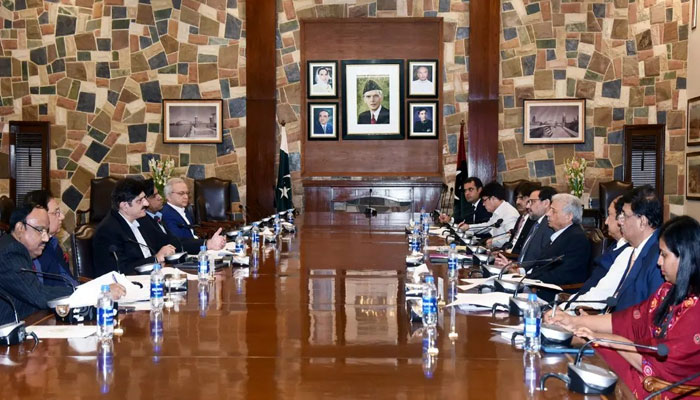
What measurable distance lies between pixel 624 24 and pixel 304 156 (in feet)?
15.1

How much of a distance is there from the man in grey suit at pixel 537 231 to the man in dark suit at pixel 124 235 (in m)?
2.24

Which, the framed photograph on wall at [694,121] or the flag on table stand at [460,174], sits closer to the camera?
the framed photograph on wall at [694,121]

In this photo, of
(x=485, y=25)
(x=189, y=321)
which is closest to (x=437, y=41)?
(x=485, y=25)

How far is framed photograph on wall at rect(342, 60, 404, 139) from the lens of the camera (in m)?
11.1

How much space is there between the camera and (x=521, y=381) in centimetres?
213

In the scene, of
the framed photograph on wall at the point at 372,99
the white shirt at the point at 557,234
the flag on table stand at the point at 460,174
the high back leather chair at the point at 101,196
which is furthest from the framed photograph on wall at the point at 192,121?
the white shirt at the point at 557,234

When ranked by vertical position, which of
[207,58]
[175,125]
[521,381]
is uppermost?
[207,58]

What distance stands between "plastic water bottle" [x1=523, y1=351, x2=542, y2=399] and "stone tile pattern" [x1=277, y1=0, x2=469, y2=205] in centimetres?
862

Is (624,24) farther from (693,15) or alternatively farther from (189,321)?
(189,321)

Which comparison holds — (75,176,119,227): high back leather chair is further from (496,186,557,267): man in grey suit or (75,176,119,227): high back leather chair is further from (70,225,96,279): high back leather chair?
(496,186,557,267): man in grey suit

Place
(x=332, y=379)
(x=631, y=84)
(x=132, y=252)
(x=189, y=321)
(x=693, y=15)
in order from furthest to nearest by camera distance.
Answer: (x=631, y=84)
(x=693, y=15)
(x=132, y=252)
(x=189, y=321)
(x=332, y=379)

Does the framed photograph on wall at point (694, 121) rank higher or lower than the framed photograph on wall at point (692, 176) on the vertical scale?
higher

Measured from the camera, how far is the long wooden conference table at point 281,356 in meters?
2.03

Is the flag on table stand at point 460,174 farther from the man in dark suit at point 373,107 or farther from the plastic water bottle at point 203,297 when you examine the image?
the plastic water bottle at point 203,297
